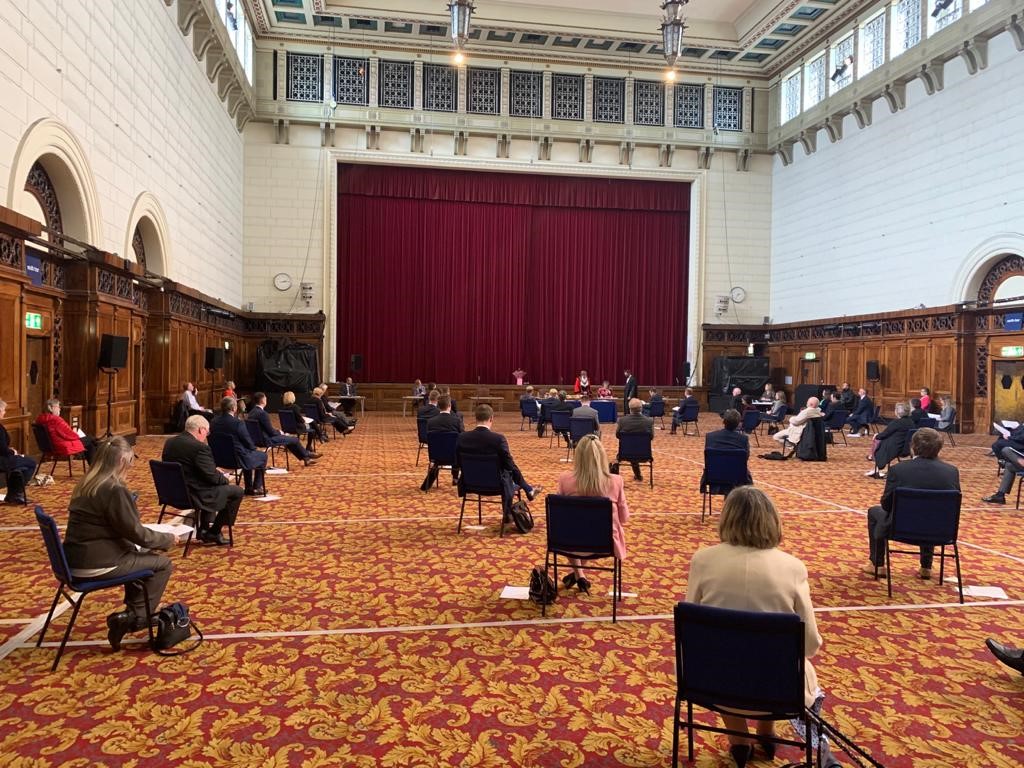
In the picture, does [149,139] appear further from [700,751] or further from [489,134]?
[700,751]

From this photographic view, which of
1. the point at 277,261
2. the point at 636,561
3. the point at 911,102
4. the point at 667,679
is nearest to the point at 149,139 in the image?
the point at 277,261

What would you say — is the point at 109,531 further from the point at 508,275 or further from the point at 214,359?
the point at 508,275

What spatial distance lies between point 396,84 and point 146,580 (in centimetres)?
2199

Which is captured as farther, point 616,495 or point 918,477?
point 918,477

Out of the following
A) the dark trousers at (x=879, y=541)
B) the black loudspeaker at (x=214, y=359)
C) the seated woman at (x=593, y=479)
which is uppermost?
the black loudspeaker at (x=214, y=359)

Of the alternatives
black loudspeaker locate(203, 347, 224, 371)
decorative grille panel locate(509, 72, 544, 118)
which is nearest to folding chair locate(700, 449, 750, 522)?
black loudspeaker locate(203, 347, 224, 371)

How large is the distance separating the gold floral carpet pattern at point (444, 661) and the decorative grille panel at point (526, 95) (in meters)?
19.6

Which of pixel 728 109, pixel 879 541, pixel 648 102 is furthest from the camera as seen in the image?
pixel 728 109

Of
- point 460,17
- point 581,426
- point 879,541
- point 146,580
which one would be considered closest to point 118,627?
point 146,580

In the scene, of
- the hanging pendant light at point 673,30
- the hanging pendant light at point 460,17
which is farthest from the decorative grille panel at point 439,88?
the hanging pendant light at point 673,30

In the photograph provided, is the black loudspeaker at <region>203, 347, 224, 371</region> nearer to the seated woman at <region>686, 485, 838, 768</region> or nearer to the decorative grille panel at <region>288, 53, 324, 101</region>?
the decorative grille panel at <region>288, 53, 324, 101</region>

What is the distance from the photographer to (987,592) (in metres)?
5.18

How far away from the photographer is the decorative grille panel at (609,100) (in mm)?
24031

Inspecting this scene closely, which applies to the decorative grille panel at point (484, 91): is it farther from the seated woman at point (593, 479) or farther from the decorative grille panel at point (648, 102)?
the seated woman at point (593, 479)
